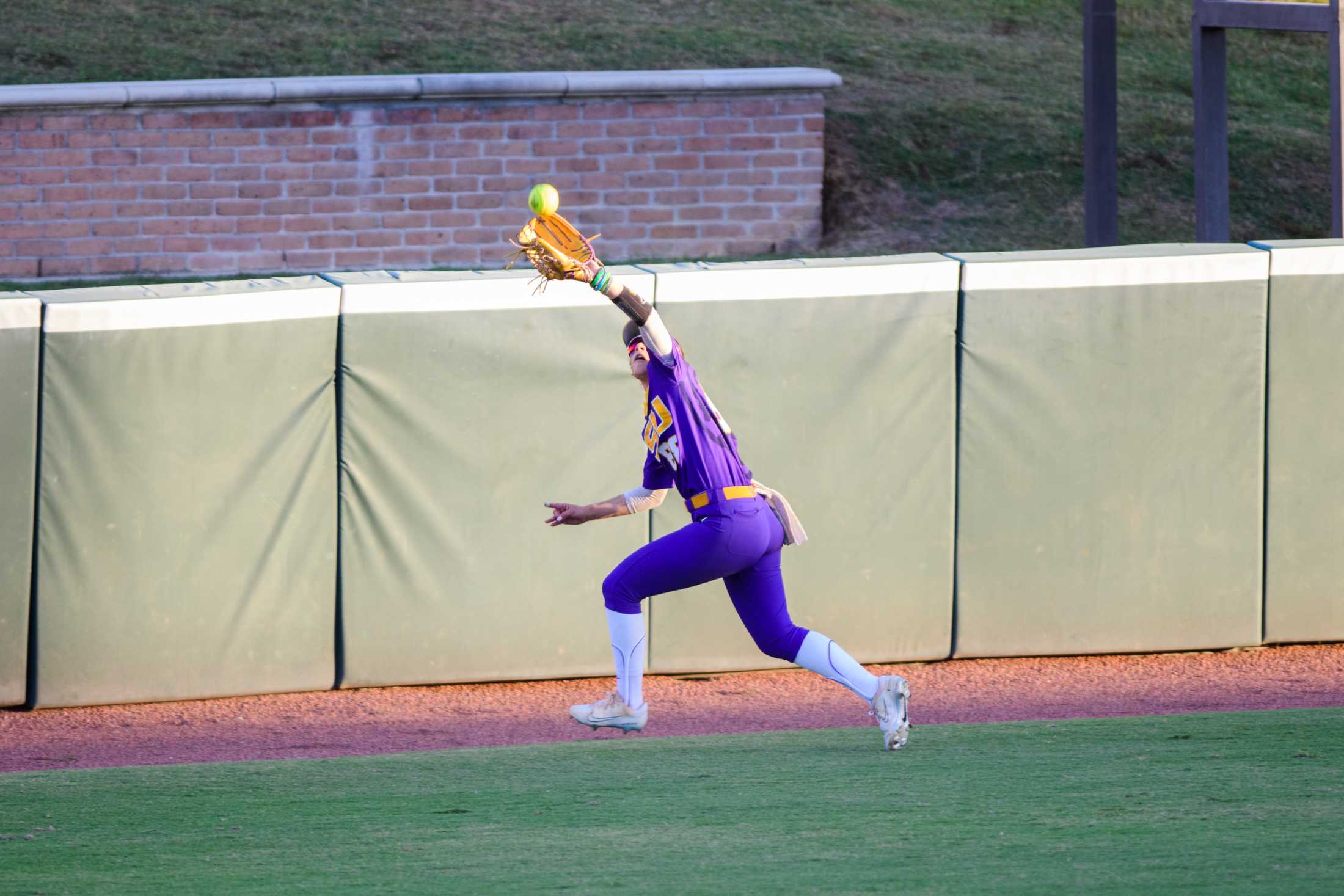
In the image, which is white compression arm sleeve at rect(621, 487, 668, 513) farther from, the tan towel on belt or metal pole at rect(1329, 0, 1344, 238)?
metal pole at rect(1329, 0, 1344, 238)

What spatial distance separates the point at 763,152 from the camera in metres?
12.4

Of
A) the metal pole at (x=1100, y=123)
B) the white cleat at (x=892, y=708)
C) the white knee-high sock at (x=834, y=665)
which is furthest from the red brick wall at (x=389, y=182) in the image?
the white cleat at (x=892, y=708)

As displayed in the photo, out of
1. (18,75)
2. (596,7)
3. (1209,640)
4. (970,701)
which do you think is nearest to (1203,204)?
(1209,640)

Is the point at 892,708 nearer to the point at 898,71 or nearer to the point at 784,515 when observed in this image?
the point at 784,515

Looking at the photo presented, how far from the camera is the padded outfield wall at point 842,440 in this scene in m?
7.74

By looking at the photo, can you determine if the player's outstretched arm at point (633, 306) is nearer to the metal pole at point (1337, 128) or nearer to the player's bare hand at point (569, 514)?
the player's bare hand at point (569, 514)

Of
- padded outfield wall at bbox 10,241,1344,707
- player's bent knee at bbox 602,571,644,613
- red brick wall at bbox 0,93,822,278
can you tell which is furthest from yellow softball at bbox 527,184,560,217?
red brick wall at bbox 0,93,822,278

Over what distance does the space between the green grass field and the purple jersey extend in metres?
1.09

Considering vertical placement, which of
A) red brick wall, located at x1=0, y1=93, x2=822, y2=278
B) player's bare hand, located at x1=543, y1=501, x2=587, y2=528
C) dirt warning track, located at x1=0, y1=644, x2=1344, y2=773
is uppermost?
red brick wall, located at x1=0, y1=93, x2=822, y2=278

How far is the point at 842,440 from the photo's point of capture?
786 cm

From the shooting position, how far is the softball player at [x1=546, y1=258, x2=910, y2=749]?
18.2 ft

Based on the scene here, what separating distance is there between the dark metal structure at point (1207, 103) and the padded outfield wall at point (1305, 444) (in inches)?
73.1

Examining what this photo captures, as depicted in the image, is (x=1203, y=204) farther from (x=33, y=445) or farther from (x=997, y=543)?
(x=33, y=445)

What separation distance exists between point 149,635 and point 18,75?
25.8ft
